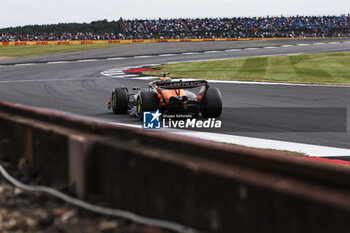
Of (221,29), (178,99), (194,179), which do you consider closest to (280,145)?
(178,99)

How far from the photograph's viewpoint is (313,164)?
248 cm

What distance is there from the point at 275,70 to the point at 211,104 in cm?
1569

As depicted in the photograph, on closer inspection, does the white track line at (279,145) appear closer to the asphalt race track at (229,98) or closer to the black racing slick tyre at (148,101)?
the asphalt race track at (229,98)

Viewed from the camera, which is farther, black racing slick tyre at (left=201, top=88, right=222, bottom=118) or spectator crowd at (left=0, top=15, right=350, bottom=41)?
spectator crowd at (left=0, top=15, right=350, bottom=41)

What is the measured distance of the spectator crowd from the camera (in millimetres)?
70312

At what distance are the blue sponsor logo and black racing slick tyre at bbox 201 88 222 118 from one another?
3.69 feet

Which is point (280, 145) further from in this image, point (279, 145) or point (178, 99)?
point (178, 99)

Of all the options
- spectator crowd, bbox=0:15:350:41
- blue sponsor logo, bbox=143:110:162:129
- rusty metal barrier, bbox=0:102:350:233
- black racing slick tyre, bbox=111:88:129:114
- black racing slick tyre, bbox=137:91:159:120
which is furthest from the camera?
spectator crowd, bbox=0:15:350:41

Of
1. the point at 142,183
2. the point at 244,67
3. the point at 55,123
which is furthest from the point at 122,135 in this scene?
the point at 244,67

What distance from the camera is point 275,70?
85.9ft

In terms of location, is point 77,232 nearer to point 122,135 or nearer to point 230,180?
point 122,135

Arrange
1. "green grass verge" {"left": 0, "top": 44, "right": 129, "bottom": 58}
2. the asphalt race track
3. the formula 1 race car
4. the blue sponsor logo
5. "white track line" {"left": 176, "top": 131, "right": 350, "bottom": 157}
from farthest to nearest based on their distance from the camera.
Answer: "green grass verge" {"left": 0, "top": 44, "right": 129, "bottom": 58} → the formula 1 race car → the blue sponsor logo → the asphalt race track → "white track line" {"left": 176, "top": 131, "right": 350, "bottom": 157}

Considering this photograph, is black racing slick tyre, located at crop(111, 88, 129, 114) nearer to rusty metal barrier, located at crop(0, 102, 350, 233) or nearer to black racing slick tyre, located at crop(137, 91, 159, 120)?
black racing slick tyre, located at crop(137, 91, 159, 120)

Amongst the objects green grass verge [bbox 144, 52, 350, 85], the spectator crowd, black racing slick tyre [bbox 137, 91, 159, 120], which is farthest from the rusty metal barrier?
the spectator crowd
